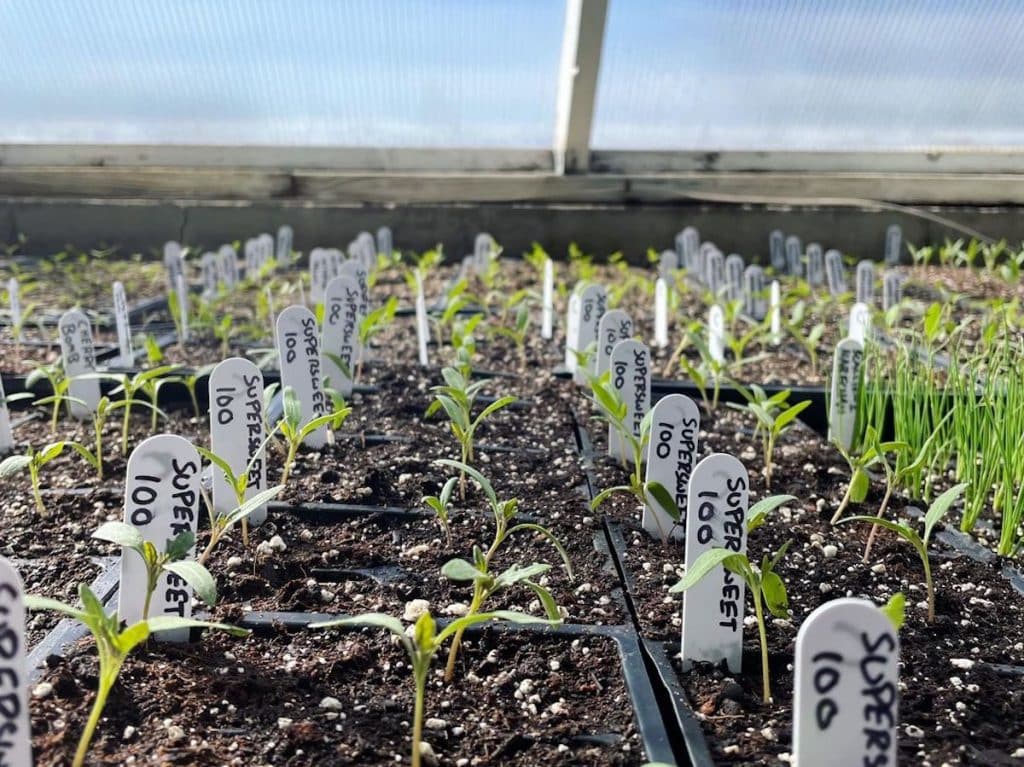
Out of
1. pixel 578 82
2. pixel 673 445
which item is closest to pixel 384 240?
pixel 578 82

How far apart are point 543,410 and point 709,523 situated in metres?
1.18

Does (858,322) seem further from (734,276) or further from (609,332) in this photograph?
(734,276)

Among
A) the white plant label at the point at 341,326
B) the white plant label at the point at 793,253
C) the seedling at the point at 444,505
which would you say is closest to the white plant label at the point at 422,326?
the white plant label at the point at 341,326

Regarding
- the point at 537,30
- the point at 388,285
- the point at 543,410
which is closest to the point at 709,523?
the point at 543,410

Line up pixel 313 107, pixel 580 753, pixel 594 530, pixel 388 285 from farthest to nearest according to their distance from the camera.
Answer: pixel 313 107
pixel 388 285
pixel 594 530
pixel 580 753

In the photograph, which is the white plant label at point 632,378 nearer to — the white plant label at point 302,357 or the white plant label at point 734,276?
the white plant label at point 302,357

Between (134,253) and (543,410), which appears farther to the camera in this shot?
(134,253)

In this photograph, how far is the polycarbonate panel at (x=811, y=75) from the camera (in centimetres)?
422

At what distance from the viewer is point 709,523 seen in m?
1.13

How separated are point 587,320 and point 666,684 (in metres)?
1.44

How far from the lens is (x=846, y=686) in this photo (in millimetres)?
793

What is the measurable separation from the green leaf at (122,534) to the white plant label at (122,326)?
4.67 feet

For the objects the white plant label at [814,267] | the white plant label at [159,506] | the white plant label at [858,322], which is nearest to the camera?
the white plant label at [159,506]

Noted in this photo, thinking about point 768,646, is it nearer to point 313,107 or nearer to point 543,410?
point 543,410
